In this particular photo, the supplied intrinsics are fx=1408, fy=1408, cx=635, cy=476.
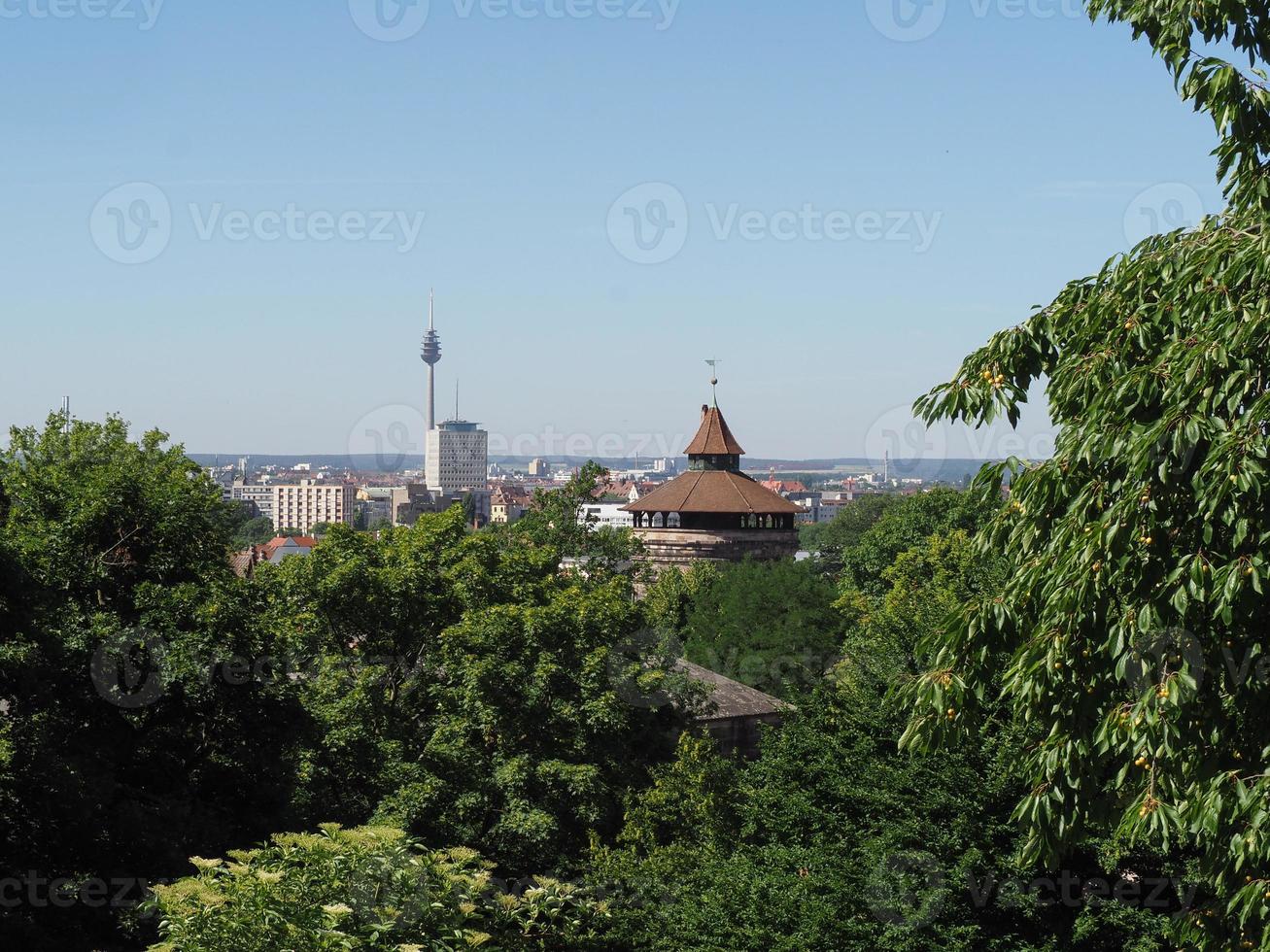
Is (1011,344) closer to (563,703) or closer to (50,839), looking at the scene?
(50,839)

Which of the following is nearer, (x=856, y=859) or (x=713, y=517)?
(x=856, y=859)

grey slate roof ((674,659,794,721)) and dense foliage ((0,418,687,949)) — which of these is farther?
grey slate roof ((674,659,794,721))

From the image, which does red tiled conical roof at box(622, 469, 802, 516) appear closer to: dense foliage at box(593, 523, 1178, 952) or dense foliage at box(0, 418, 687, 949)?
dense foliage at box(0, 418, 687, 949)

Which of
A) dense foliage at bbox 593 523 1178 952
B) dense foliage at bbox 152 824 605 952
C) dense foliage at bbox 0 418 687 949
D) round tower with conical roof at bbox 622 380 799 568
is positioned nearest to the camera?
dense foliage at bbox 152 824 605 952

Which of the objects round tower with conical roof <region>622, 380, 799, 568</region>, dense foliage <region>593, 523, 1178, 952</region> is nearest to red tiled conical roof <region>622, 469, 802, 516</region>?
round tower with conical roof <region>622, 380, 799, 568</region>

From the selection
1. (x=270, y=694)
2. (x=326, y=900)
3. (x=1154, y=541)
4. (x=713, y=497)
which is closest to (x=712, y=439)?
(x=713, y=497)

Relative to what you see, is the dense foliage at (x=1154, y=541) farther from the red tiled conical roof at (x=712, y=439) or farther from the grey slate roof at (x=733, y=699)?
the red tiled conical roof at (x=712, y=439)

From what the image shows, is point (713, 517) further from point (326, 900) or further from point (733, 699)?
point (326, 900)

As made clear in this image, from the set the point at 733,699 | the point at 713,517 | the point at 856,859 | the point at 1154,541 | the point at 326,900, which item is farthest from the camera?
the point at 713,517

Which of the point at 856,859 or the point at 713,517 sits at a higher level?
the point at 713,517

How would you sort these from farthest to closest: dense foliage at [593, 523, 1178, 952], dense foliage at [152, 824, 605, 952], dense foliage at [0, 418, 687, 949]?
dense foliage at [0, 418, 687, 949]
dense foliage at [593, 523, 1178, 952]
dense foliage at [152, 824, 605, 952]

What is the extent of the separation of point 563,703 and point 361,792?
353cm

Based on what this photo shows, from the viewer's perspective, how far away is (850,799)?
60.4ft

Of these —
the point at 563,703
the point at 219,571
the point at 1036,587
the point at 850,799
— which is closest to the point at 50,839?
the point at 219,571
